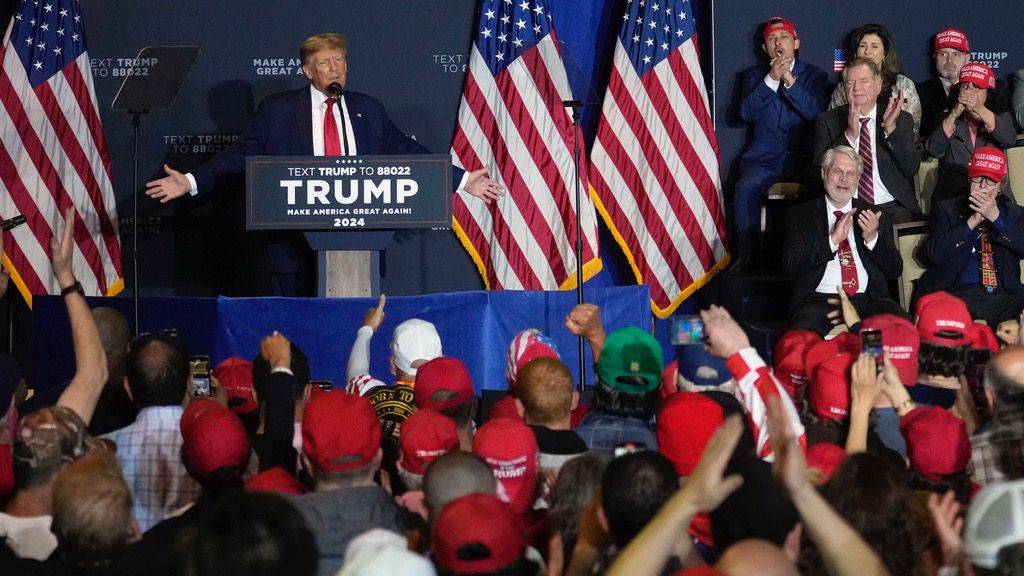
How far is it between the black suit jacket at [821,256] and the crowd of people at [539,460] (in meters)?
1.04

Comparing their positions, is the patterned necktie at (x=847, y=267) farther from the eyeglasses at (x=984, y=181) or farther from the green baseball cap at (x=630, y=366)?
the green baseball cap at (x=630, y=366)

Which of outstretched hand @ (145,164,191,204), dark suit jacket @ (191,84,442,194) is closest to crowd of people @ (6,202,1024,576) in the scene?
outstretched hand @ (145,164,191,204)

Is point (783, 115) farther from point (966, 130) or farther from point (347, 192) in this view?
point (347, 192)

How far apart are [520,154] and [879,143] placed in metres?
2.29

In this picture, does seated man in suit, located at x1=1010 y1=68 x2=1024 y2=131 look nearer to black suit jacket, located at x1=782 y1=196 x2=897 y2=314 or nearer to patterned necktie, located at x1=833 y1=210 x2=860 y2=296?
black suit jacket, located at x1=782 y1=196 x2=897 y2=314

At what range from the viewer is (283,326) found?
6.55m

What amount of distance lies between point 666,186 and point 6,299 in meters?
4.42

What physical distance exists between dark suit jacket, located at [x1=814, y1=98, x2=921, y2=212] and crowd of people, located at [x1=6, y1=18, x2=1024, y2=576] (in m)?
2.05

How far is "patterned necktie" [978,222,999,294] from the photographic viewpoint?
22.4 ft

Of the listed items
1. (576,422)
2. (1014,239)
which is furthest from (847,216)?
(576,422)

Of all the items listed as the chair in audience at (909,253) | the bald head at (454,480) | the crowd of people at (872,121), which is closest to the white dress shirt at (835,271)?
the crowd of people at (872,121)

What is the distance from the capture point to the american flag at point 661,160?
871 centimetres

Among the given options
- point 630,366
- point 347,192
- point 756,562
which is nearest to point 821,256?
point 347,192

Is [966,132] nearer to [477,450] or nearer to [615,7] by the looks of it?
[615,7]
